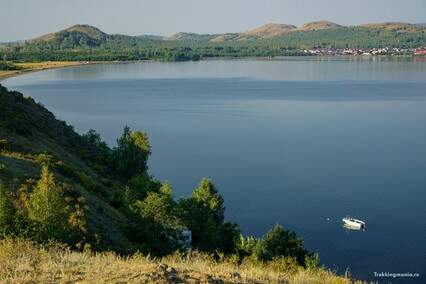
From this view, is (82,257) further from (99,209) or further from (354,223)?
(354,223)

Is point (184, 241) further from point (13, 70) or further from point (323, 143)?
point (13, 70)

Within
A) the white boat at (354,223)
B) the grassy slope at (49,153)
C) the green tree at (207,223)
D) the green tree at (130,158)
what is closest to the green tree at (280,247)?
the green tree at (207,223)

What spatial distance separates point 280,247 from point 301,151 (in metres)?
36.3

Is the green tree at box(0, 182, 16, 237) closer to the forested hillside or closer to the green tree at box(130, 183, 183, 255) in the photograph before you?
the forested hillside

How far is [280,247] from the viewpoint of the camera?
2688 cm

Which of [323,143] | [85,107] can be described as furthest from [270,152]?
[85,107]

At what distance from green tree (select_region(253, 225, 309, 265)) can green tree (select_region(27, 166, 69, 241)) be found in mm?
11736

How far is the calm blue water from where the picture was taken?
38531 millimetres

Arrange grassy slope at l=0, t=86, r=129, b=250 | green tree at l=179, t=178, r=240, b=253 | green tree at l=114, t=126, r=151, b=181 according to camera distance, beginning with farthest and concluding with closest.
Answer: green tree at l=114, t=126, r=151, b=181 < green tree at l=179, t=178, r=240, b=253 < grassy slope at l=0, t=86, r=129, b=250

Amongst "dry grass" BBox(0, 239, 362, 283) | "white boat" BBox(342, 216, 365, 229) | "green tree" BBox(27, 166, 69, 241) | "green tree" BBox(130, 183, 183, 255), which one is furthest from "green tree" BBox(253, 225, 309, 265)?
"dry grass" BBox(0, 239, 362, 283)

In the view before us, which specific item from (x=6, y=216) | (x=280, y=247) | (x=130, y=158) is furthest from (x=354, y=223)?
(x=6, y=216)

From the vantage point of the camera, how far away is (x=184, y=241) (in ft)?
80.9

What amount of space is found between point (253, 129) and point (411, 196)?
32645 millimetres

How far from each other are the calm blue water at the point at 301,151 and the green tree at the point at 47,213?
2056cm
